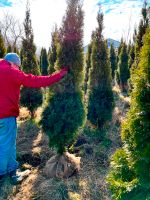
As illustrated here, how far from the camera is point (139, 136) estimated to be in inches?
166

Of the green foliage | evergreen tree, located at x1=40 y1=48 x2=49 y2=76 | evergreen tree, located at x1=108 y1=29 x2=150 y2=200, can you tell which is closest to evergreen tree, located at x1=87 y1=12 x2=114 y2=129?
the green foliage

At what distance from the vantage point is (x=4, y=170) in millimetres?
6812

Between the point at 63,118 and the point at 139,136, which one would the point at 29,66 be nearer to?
the point at 63,118

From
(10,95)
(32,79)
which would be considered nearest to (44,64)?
(10,95)

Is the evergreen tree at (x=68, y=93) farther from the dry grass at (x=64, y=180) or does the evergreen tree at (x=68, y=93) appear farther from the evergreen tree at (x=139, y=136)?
the evergreen tree at (x=139, y=136)

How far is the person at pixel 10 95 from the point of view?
634cm

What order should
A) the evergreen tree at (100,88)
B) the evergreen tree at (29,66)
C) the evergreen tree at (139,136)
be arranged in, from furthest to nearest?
the evergreen tree at (29,66) → the evergreen tree at (100,88) → the evergreen tree at (139,136)

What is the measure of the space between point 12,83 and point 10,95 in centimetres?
24

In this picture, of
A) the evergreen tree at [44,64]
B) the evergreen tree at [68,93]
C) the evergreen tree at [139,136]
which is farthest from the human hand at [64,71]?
the evergreen tree at [44,64]

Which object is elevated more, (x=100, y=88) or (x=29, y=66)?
(x=29, y=66)

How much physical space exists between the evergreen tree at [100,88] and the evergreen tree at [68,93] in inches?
110

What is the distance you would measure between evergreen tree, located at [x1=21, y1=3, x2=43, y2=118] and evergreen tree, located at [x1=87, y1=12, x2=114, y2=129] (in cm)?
323

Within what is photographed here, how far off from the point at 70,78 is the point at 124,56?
14.7 m

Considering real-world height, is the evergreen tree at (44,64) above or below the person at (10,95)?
above
